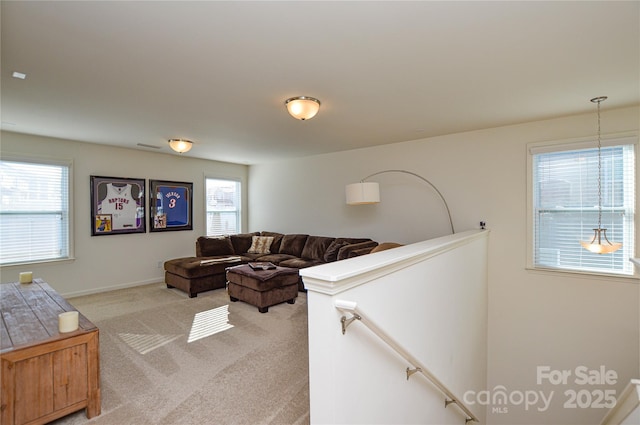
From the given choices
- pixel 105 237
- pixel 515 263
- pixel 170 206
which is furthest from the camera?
pixel 170 206

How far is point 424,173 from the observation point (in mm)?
4633

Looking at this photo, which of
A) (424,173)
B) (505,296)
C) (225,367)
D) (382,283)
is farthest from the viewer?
(424,173)

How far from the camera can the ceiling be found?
1676mm

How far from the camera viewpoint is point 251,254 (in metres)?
6.10

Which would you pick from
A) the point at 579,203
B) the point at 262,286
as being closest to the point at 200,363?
the point at 262,286

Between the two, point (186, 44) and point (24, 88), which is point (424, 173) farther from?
point (24, 88)

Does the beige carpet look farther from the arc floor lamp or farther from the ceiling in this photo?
the ceiling

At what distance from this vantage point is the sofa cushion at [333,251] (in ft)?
16.7

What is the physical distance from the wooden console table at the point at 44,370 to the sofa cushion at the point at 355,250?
319cm

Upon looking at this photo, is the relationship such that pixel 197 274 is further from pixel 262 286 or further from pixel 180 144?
pixel 180 144

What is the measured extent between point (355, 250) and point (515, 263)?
215 cm

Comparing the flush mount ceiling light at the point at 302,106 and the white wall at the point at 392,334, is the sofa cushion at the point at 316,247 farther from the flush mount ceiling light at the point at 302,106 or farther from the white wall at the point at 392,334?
the flush mount ceiling light at the point at 302,106

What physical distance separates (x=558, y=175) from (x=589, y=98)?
979 mm

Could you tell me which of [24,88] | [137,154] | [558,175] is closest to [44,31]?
[24,88]
